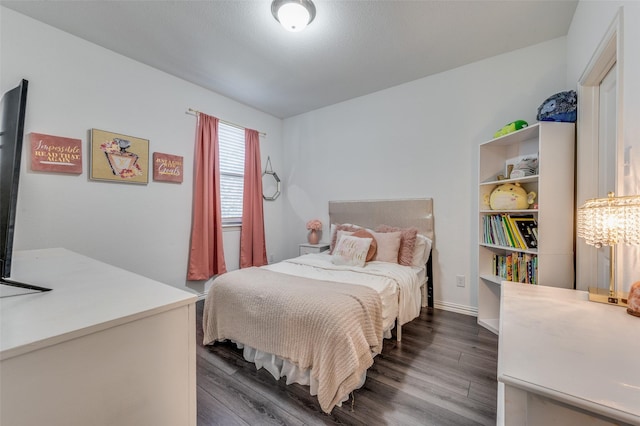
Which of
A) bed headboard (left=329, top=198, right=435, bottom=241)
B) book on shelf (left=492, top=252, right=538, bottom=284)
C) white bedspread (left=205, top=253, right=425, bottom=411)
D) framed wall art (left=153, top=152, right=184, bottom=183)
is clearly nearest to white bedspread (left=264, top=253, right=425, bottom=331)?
white bedspread (left=205, top=253, right=425, bottom=411)

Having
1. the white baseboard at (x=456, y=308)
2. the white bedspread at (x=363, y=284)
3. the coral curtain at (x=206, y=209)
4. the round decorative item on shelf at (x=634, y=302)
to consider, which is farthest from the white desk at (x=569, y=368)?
the coral curtain at (x=206, y=209)

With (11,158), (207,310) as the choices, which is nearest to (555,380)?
(11,158)

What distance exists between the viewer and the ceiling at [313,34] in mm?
1927

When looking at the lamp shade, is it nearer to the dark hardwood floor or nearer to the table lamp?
the table lamp

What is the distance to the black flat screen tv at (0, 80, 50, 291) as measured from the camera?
741mm

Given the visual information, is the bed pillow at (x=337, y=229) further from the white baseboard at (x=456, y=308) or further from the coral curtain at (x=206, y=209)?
the coral curtain at (x=206, y=209)

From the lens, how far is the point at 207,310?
2.07 meters

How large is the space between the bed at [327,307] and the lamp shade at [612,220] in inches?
46.4

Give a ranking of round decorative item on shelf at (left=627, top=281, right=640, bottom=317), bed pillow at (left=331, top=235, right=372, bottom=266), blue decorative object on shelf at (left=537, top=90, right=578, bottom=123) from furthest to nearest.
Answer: bed pillow at (left=331, top=235, right=372, bottom=266) < blue decorative object on shelf at (left=537, top=90, right=578, bottom=123) < round decorative item on shelf at (left=627, top=281, right=640, bottom=317)

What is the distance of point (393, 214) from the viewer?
3.12 m

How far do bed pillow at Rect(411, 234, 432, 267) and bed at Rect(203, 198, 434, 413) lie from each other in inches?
0.4

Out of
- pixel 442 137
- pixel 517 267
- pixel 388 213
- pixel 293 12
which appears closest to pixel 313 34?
pixel 293 12

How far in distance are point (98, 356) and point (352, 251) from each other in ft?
7.27

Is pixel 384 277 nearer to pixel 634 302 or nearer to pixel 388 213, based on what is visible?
pixel 388 213
